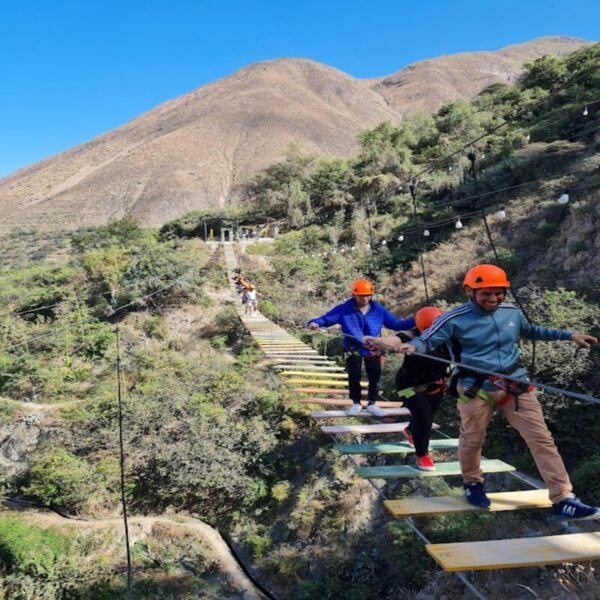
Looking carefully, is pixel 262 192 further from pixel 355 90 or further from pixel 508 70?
pixel 508 70

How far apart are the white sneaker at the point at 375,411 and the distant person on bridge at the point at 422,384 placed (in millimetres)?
1141

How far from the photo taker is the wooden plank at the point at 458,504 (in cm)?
260

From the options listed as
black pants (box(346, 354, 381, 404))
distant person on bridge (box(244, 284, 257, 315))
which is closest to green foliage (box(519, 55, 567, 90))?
distant person on bridge (box(244, 284, 257, 315))

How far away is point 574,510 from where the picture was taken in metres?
2.28

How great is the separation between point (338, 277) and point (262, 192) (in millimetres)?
14786

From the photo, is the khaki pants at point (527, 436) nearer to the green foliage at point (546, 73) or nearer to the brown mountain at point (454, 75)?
the green foliage at point (546, 73)

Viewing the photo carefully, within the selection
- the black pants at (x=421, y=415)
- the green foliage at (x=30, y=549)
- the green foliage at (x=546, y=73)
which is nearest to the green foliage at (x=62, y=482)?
the green foliage at (x=30, y=549)

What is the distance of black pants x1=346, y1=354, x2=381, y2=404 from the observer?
4.26 metres

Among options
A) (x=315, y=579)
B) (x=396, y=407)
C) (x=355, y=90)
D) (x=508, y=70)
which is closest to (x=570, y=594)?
(x=396, y=407)

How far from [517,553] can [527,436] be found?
0.53 meters

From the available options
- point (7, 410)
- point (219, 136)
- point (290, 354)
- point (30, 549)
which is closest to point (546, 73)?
point (290, 354)

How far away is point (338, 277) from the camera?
15.7 metres

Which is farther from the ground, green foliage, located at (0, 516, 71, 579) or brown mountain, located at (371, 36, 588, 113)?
brown mountain, located at (371, 36, 588, 113)

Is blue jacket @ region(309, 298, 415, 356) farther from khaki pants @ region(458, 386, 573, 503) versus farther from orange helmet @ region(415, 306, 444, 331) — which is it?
khaki pants @ region(458, 386, 573, 503)
